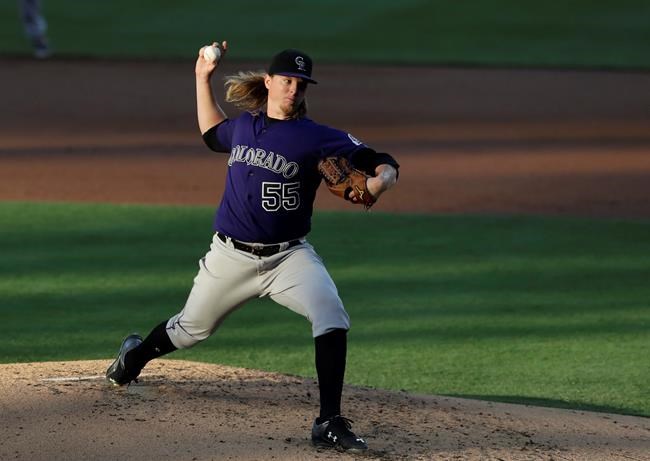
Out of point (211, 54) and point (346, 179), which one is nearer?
point (346, 179)

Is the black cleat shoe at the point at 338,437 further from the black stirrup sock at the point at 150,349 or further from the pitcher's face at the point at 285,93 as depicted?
the pitcher's face at the point at 285,93

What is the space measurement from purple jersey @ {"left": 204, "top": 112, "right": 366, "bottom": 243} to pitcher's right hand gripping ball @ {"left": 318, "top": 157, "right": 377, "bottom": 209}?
8 centimetres

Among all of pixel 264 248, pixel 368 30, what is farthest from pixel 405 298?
pixel 368 30

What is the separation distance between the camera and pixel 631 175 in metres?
15.5

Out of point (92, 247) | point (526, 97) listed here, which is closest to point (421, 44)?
point (526, 97)

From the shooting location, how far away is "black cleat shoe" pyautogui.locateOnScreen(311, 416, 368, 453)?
540 centimetres

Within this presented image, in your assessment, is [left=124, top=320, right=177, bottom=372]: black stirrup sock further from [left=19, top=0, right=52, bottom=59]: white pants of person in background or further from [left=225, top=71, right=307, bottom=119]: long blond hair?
[left=19, top=0, right=52, bottom=59]: white pants of person in background

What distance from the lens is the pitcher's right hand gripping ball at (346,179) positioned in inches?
217

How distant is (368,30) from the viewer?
30.3m

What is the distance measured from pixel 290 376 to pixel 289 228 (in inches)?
50.7

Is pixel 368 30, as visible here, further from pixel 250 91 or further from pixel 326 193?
pixel 250 91

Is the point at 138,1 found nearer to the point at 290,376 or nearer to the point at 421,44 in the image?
the point at 421,44

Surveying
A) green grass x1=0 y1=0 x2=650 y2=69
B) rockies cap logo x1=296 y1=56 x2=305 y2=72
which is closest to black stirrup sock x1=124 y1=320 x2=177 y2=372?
rockies cap logo x1=296 y1=56 x2=305 y2=72

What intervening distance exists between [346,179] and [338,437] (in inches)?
41.5
